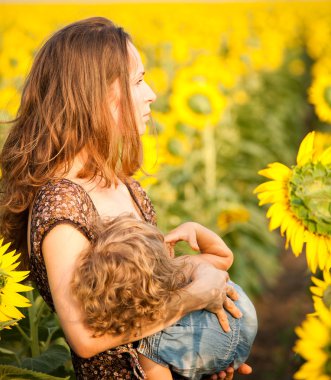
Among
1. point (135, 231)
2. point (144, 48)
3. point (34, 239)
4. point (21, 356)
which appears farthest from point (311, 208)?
point (144, 48)

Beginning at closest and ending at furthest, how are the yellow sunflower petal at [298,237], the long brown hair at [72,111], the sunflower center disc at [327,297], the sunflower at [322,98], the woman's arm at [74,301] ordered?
the sunflower center disc at [327,297], the woman's arm at [74,301], the yellow sunflower petal at [298,237], the long brown hair at [72,111], the sunflower at [322,98]

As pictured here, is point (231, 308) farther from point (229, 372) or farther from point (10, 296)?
point (10, 296)

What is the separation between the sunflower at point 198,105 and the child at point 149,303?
8.40 ft

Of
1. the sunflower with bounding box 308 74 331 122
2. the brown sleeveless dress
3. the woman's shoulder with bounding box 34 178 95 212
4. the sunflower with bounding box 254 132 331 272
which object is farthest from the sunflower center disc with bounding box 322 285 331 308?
the sunflower with bounding box 308 74 331 122

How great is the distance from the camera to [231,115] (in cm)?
593

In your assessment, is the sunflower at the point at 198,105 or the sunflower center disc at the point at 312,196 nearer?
the sunflower center disc at the point at 312,196

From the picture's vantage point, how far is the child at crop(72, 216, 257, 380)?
1460 mm

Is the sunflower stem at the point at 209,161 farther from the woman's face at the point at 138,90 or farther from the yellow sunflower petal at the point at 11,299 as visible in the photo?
the yellow sunflower petal at the point at 11,299

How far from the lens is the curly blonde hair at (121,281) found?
145 cm

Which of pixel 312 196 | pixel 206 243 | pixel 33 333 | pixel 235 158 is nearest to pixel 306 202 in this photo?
pixel 312 196

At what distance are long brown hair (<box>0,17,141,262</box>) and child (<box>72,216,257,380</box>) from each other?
0.22m

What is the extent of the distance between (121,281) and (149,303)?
88mm

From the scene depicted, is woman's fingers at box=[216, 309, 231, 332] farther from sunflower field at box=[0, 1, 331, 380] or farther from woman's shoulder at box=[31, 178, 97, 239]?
woman's shoulder at box=[31, 178, 97, 239]

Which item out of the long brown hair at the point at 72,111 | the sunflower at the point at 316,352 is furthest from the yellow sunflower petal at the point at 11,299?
the sunflower at the point at 316,352
